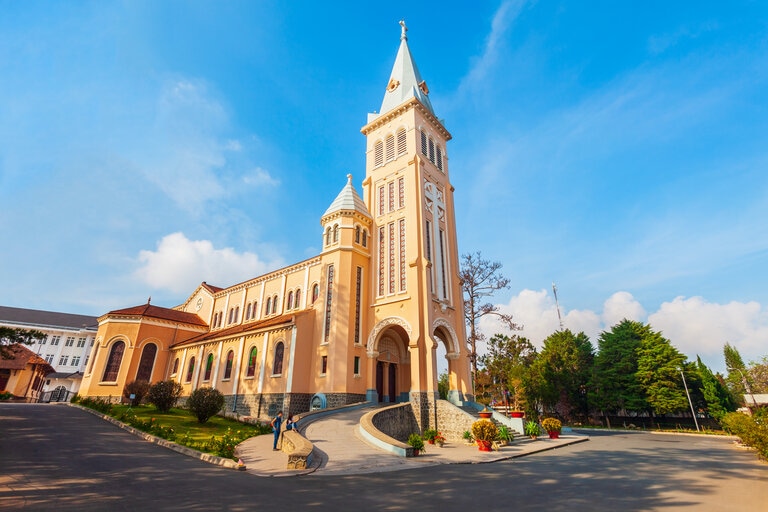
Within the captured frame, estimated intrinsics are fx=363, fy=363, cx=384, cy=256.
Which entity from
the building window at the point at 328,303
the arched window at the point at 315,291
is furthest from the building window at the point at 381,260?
the arched window at the point at 315,291

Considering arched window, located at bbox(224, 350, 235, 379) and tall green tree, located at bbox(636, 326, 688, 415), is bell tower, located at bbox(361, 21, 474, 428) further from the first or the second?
tall green tree, located at bbox(636, 326, 688, 415)

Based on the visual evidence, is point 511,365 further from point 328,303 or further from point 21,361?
point 21,361

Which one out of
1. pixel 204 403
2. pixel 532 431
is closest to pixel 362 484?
pixel 204 403

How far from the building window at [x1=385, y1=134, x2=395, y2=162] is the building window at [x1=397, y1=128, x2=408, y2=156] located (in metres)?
0.47

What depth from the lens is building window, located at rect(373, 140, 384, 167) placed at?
98.3ft

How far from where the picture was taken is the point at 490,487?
8.57 metres

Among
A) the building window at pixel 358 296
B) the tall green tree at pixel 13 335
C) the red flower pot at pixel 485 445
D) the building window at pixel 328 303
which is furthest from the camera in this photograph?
the building window at pixel 358 296

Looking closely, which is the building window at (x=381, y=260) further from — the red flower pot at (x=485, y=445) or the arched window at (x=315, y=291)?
the red flower pot at (x=485, y=445)

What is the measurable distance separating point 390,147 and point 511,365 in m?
25.5

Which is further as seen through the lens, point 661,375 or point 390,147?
point 661,375

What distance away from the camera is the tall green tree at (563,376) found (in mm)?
37781

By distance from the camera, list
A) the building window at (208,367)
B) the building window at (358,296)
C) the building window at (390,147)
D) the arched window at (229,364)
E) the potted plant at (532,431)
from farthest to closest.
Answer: the building window at (390,147), the building window at (208,367), the arched window at (229,364), the building window at (358,296), the potted plant at (532,431)

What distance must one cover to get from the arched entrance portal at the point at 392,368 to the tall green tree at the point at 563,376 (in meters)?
17.3

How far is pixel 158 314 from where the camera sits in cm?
3338
